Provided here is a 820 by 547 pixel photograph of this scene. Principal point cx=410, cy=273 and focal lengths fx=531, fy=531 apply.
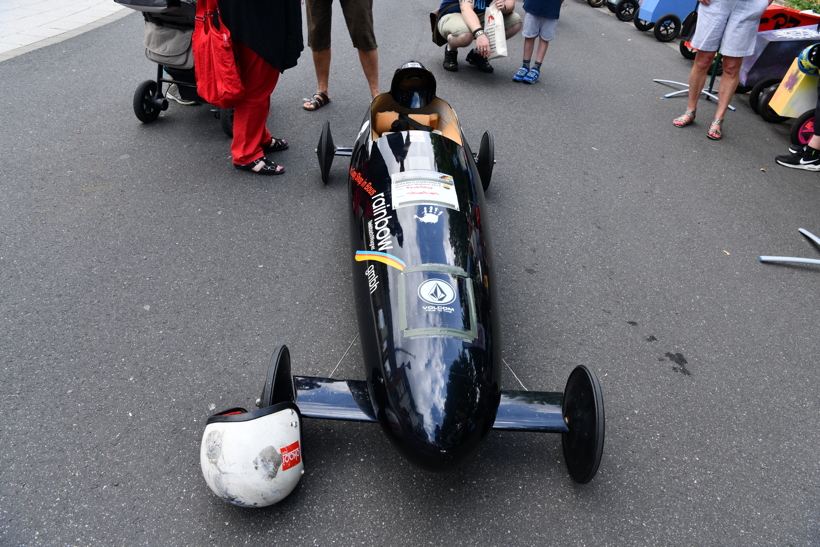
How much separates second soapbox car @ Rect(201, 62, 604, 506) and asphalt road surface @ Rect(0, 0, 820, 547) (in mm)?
264

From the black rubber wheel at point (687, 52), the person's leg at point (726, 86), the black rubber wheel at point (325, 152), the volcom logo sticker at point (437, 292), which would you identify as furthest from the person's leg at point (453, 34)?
the volcom logo sticker at point (437, 292)

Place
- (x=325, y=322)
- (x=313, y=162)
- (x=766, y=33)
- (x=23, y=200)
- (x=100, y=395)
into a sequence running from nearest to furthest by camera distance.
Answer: (x=100, y=395) < (x=325, y=322) < (x=23, y=200) < (x=313, y=162) < (x=766, y=33)

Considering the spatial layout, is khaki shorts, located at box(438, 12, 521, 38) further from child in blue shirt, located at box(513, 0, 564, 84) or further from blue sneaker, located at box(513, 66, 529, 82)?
blue sneaker, located at box(513, 66, 529, 82)

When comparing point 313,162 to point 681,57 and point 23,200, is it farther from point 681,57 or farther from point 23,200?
point 681,57

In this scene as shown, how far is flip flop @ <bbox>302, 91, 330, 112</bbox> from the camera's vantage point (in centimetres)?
499

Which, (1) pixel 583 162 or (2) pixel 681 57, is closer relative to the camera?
(1) pixel 583 162

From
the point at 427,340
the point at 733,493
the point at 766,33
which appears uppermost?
the point at 766,33

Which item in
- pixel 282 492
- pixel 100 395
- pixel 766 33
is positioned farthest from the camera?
pixel 766 33

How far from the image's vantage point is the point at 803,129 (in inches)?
197

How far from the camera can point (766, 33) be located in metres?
5.64

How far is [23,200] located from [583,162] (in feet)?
13.9

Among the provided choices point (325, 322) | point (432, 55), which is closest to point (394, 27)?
point (432, 55)

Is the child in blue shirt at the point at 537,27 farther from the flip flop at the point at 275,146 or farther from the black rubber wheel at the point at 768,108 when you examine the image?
the flip flop at the point at 275,146

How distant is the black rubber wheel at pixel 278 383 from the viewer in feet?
6.16
